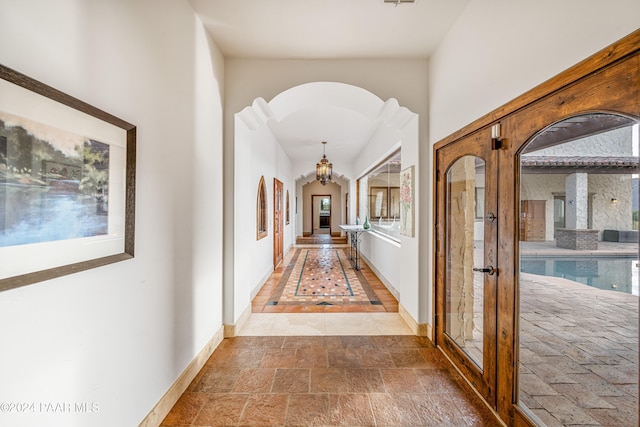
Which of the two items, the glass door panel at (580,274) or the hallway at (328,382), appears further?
the hallway at (328,382)

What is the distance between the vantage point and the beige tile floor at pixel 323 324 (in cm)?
314

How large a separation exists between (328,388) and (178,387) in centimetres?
111

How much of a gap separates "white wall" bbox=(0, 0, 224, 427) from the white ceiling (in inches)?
11.4

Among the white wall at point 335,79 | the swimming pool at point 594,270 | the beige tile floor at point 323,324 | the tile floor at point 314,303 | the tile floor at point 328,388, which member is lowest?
the tile floor at point 328,388

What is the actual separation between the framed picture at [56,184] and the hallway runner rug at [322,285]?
304cm

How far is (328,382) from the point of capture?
89.0 inches

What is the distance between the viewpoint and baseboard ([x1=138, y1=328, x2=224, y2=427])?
176cm

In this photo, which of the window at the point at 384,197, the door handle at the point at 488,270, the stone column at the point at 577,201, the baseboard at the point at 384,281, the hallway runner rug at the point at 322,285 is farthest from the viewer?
the window at the point at 384,197

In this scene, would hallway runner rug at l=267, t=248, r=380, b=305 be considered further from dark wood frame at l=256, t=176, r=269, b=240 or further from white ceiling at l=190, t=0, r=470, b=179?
white ceiling at l=190, t=0, r=470, b=179

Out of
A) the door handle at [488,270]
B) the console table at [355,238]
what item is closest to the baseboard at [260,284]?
the console table at [355,238]

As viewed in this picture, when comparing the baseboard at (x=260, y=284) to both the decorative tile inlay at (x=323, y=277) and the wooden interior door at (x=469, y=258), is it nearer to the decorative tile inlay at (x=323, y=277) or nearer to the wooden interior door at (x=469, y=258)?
the decorative tile inlay at (x=323, y=277)

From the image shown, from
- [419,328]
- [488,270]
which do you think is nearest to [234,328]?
[419,328]

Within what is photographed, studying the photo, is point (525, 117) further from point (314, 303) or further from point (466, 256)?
point (314, 303)

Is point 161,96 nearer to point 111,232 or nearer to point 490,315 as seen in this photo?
point 111,232
